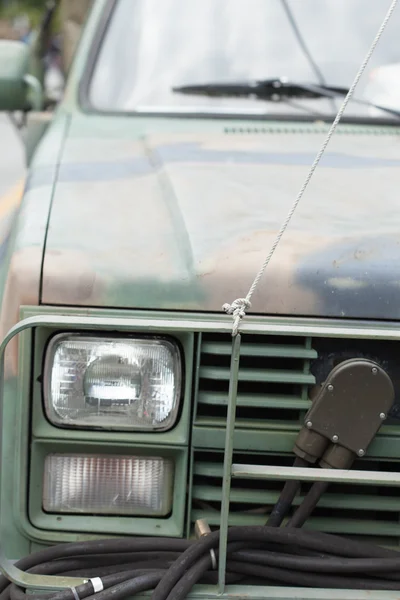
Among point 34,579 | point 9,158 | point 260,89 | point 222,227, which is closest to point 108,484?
point 34,579

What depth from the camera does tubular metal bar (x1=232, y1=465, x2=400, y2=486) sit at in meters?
1.83

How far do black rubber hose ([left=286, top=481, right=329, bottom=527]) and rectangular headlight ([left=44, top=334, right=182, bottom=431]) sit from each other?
32 centimetres

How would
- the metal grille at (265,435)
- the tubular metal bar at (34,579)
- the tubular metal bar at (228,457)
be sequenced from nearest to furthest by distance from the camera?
the tubular metal bar at (228,457)
the tubular metal bar at (34,579)
the metal grille at (265,435)

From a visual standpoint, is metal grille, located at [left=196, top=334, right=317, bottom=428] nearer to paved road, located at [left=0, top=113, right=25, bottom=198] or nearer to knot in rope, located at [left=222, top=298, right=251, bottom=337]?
knot in rope, located at [left=222, top=298, right=251, bottom=337]

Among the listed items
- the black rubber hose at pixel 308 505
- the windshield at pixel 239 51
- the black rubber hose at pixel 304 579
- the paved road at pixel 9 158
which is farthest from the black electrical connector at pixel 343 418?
the paved road at pixel 9 158

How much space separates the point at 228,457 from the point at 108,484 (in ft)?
1.12

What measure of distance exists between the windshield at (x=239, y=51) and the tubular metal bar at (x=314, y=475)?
66.0 inches

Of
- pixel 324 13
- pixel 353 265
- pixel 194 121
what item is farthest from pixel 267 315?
pixel 324 13

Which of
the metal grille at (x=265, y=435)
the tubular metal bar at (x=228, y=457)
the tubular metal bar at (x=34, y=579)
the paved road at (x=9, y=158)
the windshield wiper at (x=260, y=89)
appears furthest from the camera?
the paved road at (x=9, y=158)

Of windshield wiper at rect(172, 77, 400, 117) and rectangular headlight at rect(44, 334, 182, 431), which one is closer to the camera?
rectangular headlight at rect(44, 334, 182, 431)

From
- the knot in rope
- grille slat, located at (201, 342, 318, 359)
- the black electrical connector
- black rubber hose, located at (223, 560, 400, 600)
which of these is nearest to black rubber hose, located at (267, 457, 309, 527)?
the black electrical connector

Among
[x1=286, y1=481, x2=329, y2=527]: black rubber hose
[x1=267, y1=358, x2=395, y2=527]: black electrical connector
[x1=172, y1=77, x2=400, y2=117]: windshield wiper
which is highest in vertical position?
[x1=172, y1=77, x2=400, y2=117]: windshield wiper

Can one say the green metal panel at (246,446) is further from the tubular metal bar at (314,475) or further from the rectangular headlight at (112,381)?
the tubular metal bar at (314,475)

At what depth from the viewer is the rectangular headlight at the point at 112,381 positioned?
6.47ft
